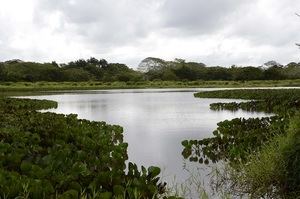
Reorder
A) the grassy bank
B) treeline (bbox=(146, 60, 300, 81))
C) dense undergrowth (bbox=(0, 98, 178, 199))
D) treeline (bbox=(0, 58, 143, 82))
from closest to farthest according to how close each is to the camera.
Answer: dense undergrowth (bbox=(0, 98, 178, 199)), the grassy bank, treeline (bbox=(146, 60, 300, 81)), treeline (bbox=(0, 58, 143, 82))

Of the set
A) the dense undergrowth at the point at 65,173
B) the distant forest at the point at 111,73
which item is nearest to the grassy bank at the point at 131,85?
the distant forest at the point at 111,73

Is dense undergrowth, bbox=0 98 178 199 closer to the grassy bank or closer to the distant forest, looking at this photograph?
the grassy bank

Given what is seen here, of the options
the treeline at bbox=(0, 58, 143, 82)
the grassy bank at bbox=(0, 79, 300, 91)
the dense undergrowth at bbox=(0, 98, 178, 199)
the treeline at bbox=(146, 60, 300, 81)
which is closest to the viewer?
the dense undergrowth at bbox=(0, 98, 178, 199)

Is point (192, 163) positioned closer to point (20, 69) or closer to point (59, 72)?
point (59, 72)

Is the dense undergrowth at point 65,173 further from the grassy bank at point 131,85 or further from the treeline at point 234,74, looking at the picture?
the treeline at point 234,74

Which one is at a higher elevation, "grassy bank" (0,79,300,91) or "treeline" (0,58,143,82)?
"treeline" (0,58,143,82)

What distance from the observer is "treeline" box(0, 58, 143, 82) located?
327ft

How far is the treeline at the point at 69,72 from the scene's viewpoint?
9969 centimetres

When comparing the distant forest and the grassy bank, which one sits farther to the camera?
the distant forest

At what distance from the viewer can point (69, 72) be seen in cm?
10775

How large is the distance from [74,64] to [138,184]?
12409cm

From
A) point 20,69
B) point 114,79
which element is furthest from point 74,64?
point 114,79

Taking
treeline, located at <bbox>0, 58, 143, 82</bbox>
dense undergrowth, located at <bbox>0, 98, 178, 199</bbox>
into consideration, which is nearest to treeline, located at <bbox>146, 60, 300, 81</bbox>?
treeline, located at <bbox>0, 58, 143, 82</bbox>

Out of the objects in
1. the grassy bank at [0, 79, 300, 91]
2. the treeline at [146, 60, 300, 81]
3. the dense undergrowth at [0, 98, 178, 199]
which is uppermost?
the dense undergrowth at [0, 98, 178, 199]
